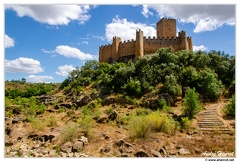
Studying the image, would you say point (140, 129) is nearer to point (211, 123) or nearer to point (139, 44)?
point (211, 123)

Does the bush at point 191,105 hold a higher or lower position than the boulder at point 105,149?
higher

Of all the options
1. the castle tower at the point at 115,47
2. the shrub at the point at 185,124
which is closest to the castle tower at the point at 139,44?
the castle tower at the point at 115,47

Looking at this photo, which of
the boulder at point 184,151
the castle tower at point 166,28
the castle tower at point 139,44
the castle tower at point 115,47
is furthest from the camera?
the castle tower at point 166,28

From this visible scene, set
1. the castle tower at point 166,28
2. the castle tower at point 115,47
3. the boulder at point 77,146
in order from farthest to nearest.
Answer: the castle tower at point 166,28 < the castle tower at point 115,47 < the boulder at point 77,146

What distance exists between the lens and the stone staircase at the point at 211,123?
13609mm

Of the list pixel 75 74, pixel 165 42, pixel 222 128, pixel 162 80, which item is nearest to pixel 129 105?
pixel 162 80

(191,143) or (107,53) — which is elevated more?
(107,53)

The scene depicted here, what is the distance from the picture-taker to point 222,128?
45.4 feet

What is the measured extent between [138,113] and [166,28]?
82.0ft

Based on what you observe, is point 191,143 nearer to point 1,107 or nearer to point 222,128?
point 222,128

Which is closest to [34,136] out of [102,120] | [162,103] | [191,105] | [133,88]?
[102,120]

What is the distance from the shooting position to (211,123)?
14812mm

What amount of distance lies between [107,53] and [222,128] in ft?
89.2

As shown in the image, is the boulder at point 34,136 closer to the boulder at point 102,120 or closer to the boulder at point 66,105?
the boulder at point 102,120
